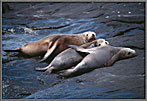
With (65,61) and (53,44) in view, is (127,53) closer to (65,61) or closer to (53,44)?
(65,61)

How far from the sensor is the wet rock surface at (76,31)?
15.5ft

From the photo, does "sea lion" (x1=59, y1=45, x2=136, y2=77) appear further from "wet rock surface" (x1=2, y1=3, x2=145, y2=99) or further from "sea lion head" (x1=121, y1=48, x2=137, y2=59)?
"wet rock surface" (x1=2, y1=3, x2=145, y2=99)

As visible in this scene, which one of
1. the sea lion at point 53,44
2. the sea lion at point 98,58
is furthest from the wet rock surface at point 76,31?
the sea lion at point 53,44

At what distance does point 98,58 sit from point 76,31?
2.87 metres

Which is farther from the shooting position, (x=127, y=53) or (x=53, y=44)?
(x=53, y=44)

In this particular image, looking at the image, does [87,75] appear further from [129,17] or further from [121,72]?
[129,17]

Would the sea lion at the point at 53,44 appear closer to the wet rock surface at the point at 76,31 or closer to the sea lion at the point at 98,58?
the wet rock surface at the point at 76,31

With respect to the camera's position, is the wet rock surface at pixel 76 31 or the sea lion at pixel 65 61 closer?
the wet rock surface at pixel 76 31

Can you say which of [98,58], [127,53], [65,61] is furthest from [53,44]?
[127,53]

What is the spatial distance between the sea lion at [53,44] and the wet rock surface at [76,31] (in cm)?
25

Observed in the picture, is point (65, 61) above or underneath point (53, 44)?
underneath

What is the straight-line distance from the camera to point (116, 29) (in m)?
7.90

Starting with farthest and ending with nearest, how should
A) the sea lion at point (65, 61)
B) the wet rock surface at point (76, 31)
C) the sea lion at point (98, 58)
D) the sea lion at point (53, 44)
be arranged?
the sea lion at point (53, 44) → the sea lion at point (65, 61) → the sea lion at point (98, 58) → the wet rock surface at point (76, 31)

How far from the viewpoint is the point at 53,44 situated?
656 centimetres
